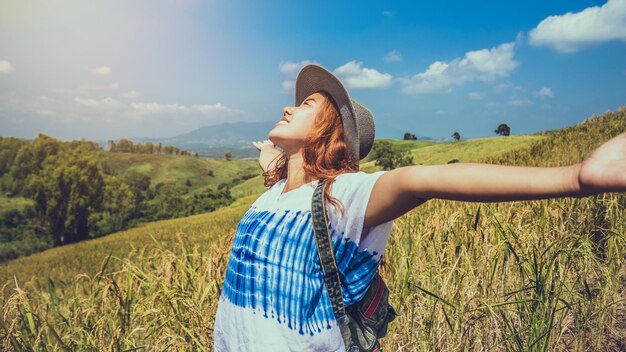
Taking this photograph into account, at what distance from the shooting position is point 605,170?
2.87ft

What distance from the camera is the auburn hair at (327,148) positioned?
5.41 ft

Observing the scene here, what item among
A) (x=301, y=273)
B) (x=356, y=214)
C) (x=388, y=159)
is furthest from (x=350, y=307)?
(x=388, y=159)

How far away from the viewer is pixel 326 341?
55.5 inches

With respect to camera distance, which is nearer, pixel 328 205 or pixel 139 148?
pixel 328 205

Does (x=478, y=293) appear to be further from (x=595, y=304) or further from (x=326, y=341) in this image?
(x=326, y=341)

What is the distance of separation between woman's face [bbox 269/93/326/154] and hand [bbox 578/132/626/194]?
1.08 metres

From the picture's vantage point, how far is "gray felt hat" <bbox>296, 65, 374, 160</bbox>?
1.73 m

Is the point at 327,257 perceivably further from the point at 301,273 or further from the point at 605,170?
the point at 605,170

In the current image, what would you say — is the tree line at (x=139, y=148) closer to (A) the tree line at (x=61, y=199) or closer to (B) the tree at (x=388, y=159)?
(A) the tree line at (x=61, y=199)

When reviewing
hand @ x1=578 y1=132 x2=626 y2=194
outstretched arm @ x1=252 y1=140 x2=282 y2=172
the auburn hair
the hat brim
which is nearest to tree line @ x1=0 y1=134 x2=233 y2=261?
outstretched arm @ x1=252 y1=140 x2=282 y2=172

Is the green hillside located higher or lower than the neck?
lower

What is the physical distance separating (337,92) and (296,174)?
1.34 feet

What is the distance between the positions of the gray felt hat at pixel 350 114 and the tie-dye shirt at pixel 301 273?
1.00 ft

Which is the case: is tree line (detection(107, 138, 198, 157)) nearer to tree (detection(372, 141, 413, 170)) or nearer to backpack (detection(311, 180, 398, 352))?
tree (detection(372, 141, 413, 170))
